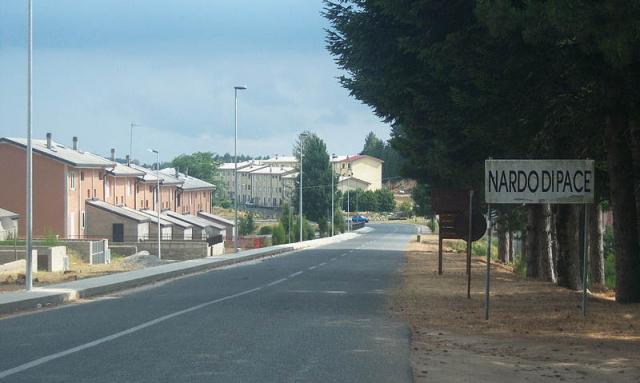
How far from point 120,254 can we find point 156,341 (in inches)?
2143

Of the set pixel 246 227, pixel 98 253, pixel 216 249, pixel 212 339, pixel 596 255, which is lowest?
pixel 216 249

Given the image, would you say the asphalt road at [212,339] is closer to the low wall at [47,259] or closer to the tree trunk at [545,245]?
the tree trunk at [545,245]

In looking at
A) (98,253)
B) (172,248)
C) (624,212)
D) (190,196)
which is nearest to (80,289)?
(624,212)

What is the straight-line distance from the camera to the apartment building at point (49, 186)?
70000 millimetres

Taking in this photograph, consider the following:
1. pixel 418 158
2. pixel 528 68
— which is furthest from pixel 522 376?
pixel 418 158

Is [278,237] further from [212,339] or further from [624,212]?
[212,339]

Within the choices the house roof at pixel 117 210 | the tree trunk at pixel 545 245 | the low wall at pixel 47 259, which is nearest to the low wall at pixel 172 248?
the house roof at pixel 117 210

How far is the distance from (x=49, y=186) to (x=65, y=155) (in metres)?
3.46

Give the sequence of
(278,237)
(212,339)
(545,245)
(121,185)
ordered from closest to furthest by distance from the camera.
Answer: (212,339) → (545,245) → (278,237) → (121,185)

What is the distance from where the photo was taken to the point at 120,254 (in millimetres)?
65750

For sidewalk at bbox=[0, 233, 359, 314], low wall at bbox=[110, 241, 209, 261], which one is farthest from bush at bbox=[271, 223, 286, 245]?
sidewalk at bbox=[0, 233, 359, 314]

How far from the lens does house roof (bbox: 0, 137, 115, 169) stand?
69562 mm

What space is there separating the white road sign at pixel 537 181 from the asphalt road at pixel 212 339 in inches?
108

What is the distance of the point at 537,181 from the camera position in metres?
15.1
